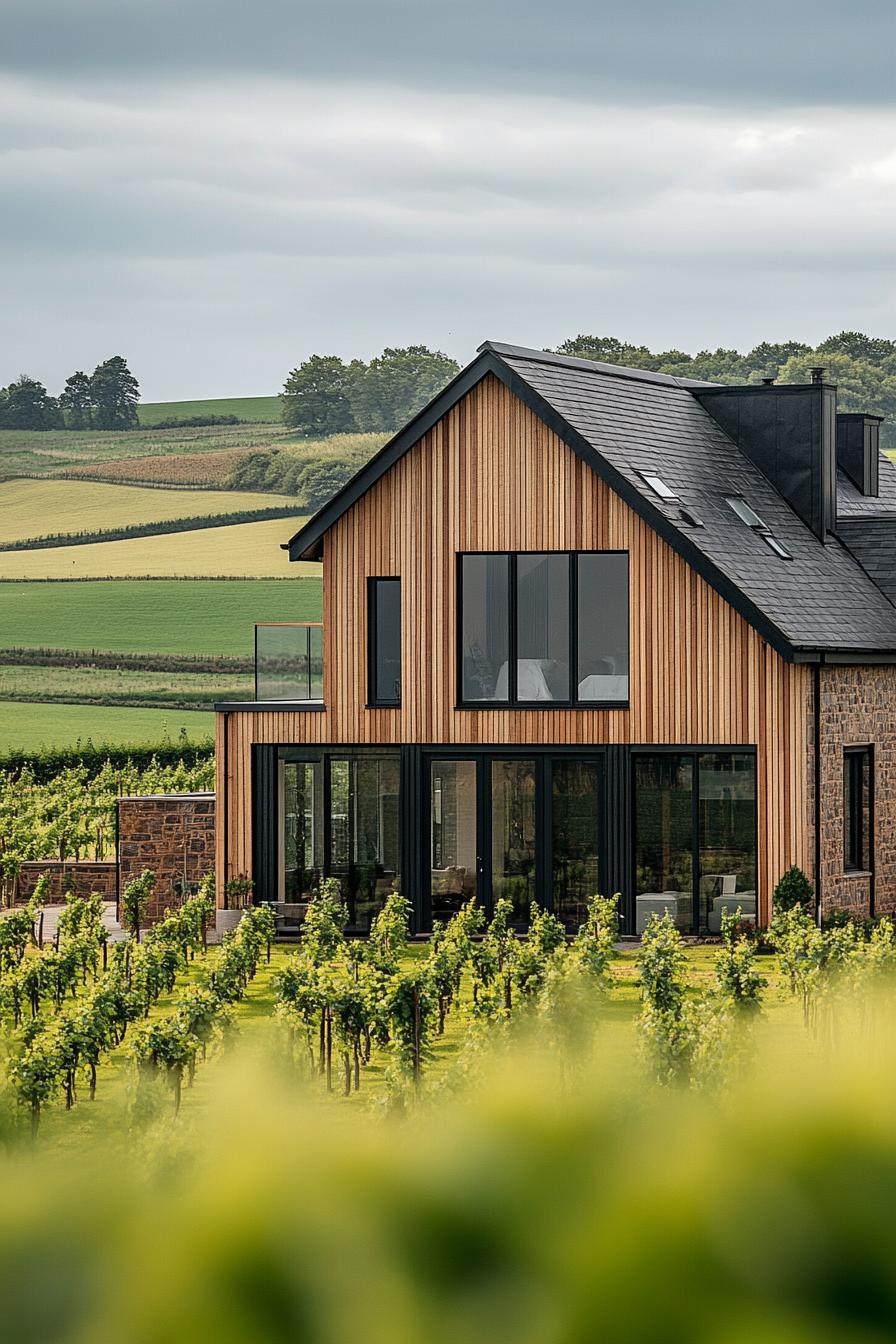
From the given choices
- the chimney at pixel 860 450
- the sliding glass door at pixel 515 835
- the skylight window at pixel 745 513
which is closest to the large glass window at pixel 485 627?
the sliding glass door at pixel 515 835

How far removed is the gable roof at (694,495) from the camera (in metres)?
19.2

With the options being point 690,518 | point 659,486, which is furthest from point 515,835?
point 659,486

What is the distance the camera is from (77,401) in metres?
108

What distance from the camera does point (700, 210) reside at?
7438 cm

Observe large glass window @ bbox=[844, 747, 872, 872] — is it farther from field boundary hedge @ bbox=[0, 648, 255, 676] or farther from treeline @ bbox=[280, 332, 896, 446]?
treeline @ bbox=[280, 332, 896, 446]

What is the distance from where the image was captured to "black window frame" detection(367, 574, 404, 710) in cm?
2069

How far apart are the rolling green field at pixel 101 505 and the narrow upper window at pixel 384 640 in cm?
6479

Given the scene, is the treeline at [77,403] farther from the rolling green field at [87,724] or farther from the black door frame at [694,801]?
the black door frame at [694,801]

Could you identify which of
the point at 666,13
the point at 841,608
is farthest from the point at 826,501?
the point at 666,13

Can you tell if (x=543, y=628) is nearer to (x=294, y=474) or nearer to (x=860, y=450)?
(x=860, y=450)

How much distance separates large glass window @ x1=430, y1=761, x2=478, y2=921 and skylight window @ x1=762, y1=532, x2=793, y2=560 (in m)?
3.80

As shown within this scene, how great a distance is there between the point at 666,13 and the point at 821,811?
9.51 metres

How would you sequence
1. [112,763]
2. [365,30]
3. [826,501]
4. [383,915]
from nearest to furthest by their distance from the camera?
1. [383,915]
2. [826,501]
3. [365,30]
4. [112,763]

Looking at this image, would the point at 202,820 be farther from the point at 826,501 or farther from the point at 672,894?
the point at 826,501
